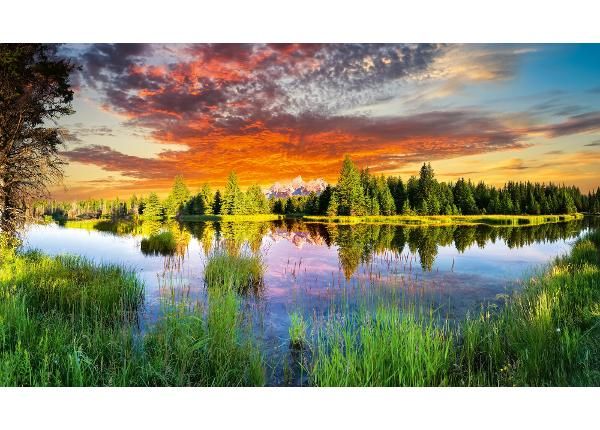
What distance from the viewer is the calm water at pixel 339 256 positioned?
17.4ft

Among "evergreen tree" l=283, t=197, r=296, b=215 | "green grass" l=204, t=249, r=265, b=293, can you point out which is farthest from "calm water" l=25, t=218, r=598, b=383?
"evergreen tree" l=283, t=197, r=296, b=215

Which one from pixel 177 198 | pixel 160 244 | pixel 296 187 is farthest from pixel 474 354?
pixel 160 244

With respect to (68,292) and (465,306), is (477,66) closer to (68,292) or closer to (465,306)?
(465,306)

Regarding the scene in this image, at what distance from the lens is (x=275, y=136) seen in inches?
234

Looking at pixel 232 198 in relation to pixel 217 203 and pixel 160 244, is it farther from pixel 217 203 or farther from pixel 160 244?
pixel 160 244

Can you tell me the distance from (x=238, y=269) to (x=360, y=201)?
2.15 meters

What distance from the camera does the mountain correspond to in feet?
20.5

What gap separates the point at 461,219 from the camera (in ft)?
20.8

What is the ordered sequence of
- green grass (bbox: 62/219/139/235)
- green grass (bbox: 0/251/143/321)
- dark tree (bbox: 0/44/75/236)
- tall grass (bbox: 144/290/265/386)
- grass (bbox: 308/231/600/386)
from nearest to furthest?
grass (bbox: 308/231/600/386), tall grass (bbox: 144/290/265/386), green grass (bbox: 0/251/143/321), dark tree (bbox: 0/44/75/236), green grass (bbox: 62/219/139/235)

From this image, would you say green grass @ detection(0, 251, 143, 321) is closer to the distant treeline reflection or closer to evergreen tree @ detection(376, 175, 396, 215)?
the distant treeline reflection

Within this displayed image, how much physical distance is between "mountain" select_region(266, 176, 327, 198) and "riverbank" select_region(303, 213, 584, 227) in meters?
0.42

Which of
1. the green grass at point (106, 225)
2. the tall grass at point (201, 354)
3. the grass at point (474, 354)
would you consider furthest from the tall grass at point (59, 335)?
the grass at point (474, 354)

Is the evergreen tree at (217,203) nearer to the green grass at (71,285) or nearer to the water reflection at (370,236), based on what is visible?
the water reflection at (370,236)
